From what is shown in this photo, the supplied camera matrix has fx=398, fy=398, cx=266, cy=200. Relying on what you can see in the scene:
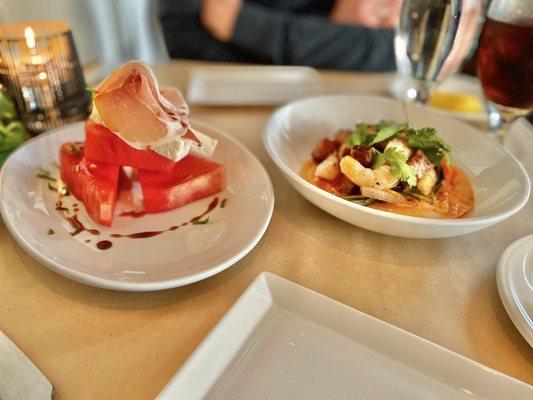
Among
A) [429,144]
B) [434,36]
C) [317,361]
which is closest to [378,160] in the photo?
[429,144]

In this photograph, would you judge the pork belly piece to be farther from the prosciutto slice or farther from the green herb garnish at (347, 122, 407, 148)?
the prosciutto slice

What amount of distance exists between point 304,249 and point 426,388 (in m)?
0.31

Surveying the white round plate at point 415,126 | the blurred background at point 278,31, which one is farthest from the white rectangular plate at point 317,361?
the blurred background at point 278,31

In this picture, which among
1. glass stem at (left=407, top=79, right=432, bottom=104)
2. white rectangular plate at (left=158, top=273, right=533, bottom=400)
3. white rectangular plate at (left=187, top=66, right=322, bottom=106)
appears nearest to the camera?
white rectangular plate at (left=158, top=273, right=533, bottom=400)

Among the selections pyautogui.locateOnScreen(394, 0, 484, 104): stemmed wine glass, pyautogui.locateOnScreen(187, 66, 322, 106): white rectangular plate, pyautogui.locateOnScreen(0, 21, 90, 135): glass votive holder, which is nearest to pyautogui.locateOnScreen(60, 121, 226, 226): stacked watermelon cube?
pyautogui.locateOnScreen(0, 21, 90, 135): glass votive holder

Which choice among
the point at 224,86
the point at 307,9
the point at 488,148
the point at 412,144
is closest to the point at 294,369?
the point at 412,144

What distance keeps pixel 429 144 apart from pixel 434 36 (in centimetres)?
41

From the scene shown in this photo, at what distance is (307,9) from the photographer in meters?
2.35

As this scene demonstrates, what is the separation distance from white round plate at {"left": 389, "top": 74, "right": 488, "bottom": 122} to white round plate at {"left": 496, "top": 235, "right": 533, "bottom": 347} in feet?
2.05

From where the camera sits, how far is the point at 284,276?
701mm

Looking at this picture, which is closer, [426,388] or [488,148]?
[426,388]

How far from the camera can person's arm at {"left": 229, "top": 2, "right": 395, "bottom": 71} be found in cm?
191

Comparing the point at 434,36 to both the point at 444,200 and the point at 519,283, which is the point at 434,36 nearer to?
the point at 444,200

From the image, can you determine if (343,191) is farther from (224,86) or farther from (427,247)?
(224,86)
